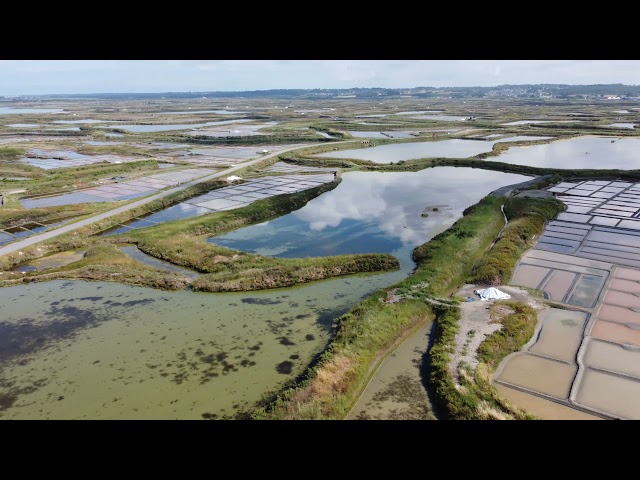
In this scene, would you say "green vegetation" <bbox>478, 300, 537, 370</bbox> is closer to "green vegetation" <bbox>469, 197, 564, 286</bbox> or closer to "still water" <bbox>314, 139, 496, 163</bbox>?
"green vegetation" <bbox>469, 197, 564, 286</bbox>

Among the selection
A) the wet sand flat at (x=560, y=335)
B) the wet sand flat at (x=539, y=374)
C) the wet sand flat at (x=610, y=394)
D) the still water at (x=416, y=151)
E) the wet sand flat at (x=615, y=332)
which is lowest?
the wet sand flat at (x=539, y=374)

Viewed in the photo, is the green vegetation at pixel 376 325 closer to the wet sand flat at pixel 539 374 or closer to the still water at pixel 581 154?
the wet sand flat at pixel 539 374

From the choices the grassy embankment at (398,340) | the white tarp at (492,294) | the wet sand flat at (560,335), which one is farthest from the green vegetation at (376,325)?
the wet sand flat at (560,335)

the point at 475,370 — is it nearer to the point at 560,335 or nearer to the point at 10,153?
the point at 560,335

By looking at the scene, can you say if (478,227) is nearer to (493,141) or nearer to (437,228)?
(437,228)

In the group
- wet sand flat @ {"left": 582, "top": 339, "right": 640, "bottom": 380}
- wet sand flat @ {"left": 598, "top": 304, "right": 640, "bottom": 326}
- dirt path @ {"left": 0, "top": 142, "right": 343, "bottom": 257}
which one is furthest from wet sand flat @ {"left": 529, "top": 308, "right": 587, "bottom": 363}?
dirt path @ {"left": 0, "top": 142, "right": 343, "bottom": 257}

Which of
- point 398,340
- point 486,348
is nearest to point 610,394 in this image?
point 486,348
